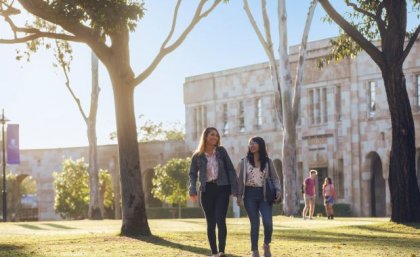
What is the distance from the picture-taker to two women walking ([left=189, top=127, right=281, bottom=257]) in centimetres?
1329

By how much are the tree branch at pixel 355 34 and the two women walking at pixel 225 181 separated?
9.60 meters

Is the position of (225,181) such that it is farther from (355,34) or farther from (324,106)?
(324,106)

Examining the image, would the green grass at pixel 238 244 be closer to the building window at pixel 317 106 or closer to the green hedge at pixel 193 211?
the green hedge at pixel 193 211

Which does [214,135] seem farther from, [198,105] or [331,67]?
[198,105]

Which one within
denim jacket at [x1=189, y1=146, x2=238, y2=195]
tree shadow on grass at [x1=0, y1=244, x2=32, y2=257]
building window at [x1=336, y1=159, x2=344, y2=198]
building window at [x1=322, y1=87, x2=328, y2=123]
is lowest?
tree shadow on grass at [x1=0, y1=244, x2=32, y2=257]

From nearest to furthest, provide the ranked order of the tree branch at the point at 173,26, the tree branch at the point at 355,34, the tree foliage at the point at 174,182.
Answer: the tree branch at the point at 173,26 < the tree branch at the point at 355,34 < the tree foliage at the point at 174,182

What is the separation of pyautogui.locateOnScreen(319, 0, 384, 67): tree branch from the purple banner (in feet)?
83.5

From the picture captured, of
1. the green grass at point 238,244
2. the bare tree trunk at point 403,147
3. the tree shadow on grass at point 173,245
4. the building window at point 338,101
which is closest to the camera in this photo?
the green grass at point 238,244

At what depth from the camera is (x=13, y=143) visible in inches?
1815

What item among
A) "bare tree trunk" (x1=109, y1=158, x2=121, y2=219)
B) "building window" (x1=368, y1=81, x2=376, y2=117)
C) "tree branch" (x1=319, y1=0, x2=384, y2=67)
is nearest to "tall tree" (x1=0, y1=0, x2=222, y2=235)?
"tree branch" (x1=319, y1=0, x2=384, y2=67)

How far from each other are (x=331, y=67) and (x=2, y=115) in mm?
16450

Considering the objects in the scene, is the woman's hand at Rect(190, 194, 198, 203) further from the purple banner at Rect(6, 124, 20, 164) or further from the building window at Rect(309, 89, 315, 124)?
the building window at Rect(309, 89, 315, 124)

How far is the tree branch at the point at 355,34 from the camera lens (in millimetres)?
22266

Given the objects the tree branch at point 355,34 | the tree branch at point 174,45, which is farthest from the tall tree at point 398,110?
the tree branch at point 174,45
